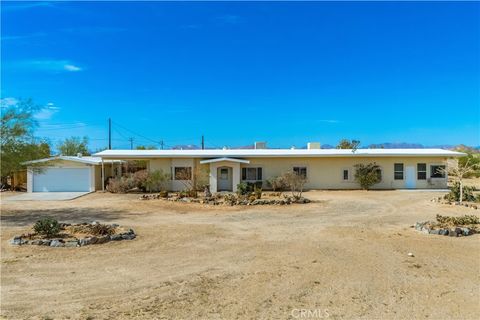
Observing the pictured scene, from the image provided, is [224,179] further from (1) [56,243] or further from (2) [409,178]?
(1) [56,243]

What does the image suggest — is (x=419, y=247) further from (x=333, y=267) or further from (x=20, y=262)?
(x=20, y=262)

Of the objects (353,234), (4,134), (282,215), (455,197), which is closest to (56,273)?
(353,234)

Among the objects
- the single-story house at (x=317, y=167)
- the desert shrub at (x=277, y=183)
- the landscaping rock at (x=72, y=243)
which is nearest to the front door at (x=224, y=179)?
the single-story house at (x=317, y=167)

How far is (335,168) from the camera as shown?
28.9m

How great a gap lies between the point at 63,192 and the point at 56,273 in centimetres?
2201

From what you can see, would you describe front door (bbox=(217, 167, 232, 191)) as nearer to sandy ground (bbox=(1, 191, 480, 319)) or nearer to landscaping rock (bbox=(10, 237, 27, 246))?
sandy ground (bbox=(1, 191, 480, 319))

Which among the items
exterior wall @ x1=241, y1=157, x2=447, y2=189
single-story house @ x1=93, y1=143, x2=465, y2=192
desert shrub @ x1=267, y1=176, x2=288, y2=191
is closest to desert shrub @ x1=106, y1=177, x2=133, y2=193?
single-story house @ x1=93, y1=143, x2=465, y2=192

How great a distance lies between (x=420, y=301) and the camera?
6.22 m

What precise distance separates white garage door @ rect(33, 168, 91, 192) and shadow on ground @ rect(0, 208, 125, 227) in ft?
35.9

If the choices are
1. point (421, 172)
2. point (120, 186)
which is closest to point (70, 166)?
point (120, 186)

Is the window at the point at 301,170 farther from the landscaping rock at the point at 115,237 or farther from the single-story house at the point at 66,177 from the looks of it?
the landscaping rock at the point at 115,237

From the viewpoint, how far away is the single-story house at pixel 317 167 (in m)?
28.2

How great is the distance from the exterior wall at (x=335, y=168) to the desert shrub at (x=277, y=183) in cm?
113

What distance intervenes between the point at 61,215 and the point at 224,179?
13.7m
